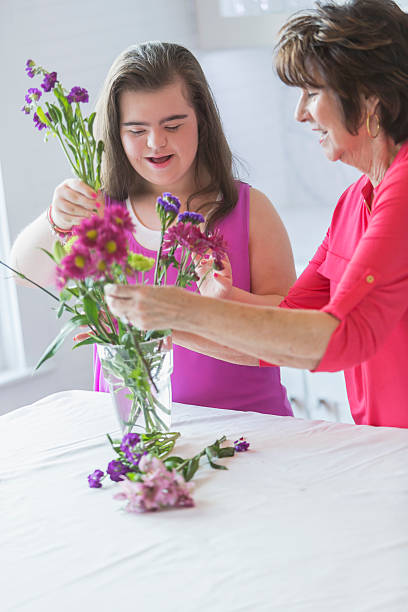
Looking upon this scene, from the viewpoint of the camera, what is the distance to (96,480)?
117cm

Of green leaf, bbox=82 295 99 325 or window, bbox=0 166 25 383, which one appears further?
window, bbox=0 166 25 383

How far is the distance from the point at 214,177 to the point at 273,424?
69 centimetres

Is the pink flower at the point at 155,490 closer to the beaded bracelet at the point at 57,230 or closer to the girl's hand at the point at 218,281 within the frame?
the girl's hand at the point at 218,281

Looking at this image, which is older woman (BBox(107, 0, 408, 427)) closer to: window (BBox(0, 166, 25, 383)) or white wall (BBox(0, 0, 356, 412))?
white wall (BBox(0, 0, 356, 412))

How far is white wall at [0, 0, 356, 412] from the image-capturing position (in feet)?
9.00

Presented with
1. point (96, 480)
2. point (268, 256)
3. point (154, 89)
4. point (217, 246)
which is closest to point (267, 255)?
point (268, 256)

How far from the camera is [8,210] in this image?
8.99 ft

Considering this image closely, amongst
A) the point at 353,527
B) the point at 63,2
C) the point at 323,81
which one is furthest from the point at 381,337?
the point at 63,2

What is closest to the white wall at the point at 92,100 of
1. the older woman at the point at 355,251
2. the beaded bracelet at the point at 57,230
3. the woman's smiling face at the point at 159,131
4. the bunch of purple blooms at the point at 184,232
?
the woman's smiling face at the point at 159,131

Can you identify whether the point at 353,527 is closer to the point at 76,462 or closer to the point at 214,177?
the point at 76,462

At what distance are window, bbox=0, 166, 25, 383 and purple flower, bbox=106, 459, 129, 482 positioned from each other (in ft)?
5.50

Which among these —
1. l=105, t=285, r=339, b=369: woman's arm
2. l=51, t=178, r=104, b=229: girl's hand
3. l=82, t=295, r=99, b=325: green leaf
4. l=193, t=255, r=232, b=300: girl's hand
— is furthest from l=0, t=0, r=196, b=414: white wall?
l=105, t=285, r=339, b=369: woman's arm

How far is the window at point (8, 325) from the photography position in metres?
2.77

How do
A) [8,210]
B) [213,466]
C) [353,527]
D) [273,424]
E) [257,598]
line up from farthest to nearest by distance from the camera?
[8,210], [273,424], [213,466], [353,527], [257,598]
